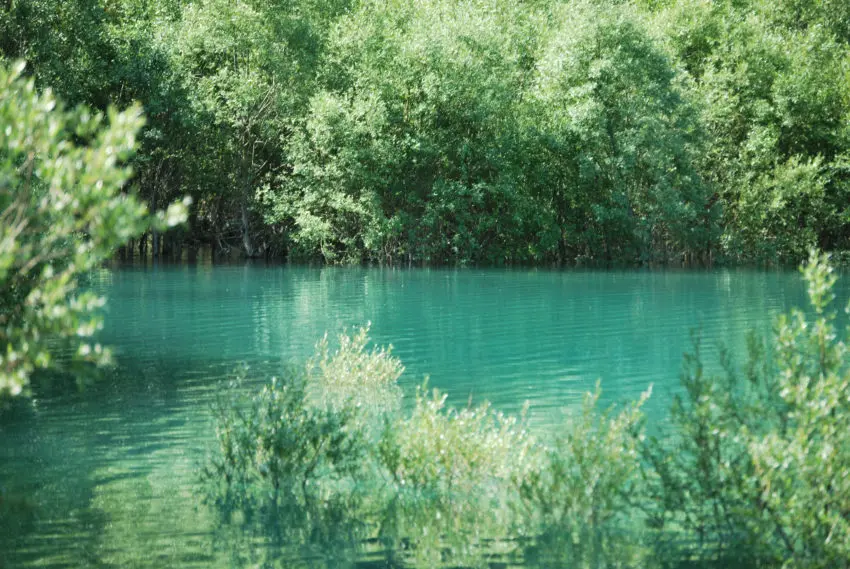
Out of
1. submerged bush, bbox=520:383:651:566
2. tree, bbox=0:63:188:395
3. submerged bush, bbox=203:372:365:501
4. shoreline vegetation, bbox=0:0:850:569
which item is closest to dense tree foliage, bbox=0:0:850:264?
shoreline vegetation, bbox=0:0:850:569

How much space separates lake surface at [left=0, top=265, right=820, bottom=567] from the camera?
12289 mm

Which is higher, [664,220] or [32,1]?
[32,1]

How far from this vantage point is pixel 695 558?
11.0m

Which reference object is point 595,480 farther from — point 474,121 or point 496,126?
point 496,126

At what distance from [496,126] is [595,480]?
58.3 m

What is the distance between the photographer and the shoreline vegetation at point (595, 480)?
950cm

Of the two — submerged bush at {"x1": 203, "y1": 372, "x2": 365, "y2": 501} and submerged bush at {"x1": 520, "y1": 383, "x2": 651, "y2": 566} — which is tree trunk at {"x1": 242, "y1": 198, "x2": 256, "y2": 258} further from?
submerged bush at {"x1": 520, "y1": 383, "x2": 651, "y2": 566}

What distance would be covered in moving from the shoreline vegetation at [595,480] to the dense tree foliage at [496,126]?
50125 mm

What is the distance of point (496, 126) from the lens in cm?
6869

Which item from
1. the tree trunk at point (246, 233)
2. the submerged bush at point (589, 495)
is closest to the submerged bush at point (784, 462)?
the submerged bush at point (589, 495)

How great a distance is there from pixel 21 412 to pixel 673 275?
43402mm

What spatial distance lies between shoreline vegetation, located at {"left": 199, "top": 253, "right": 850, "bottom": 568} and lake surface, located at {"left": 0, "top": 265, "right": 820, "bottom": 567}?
3.07 ft

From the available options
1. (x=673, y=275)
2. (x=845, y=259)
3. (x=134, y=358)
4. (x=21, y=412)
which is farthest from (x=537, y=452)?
(x=845, y=259)

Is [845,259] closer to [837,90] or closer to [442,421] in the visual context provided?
[837,90]
